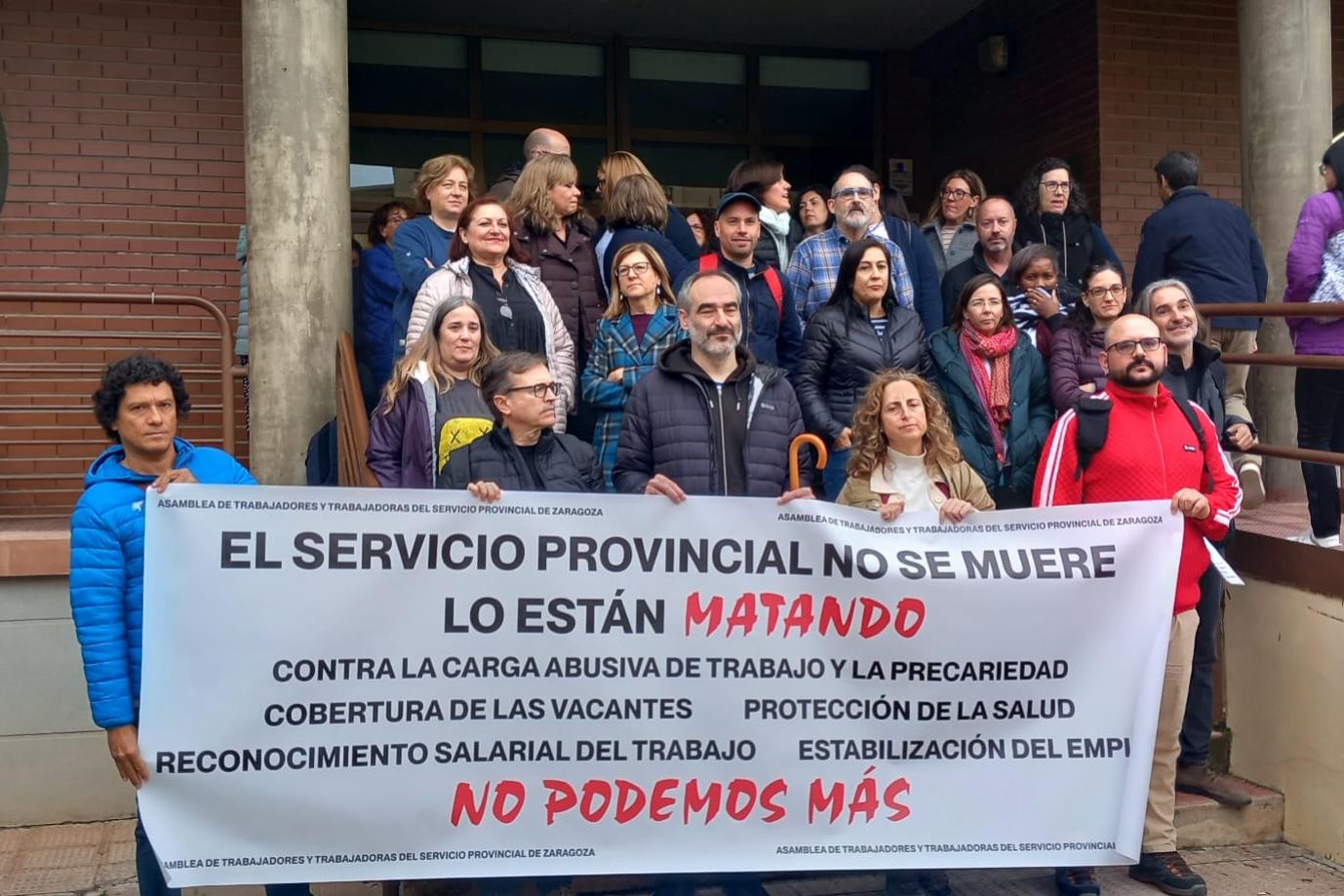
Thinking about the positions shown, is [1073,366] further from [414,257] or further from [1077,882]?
[414,257]

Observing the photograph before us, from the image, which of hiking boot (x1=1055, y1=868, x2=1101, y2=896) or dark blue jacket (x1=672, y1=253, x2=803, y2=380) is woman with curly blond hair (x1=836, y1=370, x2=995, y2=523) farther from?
hiking boot (x1=1055, y1=868, x2=1101, y2=896)

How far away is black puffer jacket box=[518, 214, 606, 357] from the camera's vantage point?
584 centimetres

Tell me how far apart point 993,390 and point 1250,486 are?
1.62 meters

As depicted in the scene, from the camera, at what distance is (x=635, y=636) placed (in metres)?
4.23

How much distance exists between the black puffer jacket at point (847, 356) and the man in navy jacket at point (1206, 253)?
1.76m

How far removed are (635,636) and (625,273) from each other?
174cm

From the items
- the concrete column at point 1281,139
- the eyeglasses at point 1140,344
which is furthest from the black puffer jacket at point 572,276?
the concrete column at point 1281,139

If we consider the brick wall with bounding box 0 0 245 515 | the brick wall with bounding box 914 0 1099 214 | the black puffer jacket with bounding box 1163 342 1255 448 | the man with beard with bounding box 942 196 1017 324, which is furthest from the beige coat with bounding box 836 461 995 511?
the brick wall with bounding box 914 0 1099 214

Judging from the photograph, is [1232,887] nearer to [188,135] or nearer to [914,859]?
[914,859]

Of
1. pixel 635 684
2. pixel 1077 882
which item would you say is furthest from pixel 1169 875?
pixel 635 684

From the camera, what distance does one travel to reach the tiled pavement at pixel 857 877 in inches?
196

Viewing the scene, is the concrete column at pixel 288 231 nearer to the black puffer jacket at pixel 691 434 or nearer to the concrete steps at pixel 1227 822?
the black puffer jacket at pixel 691 434

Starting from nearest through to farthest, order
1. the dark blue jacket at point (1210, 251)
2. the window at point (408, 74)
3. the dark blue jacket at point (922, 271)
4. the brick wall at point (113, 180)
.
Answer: the dark blue jacket at point (922, 271) < the dark blue jacket at point (1210, 251) < the brick wall at point (113, 180) < the window at point (408, 74)

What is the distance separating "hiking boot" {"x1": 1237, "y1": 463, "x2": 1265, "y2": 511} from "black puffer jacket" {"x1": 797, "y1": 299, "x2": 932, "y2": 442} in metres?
1.68
